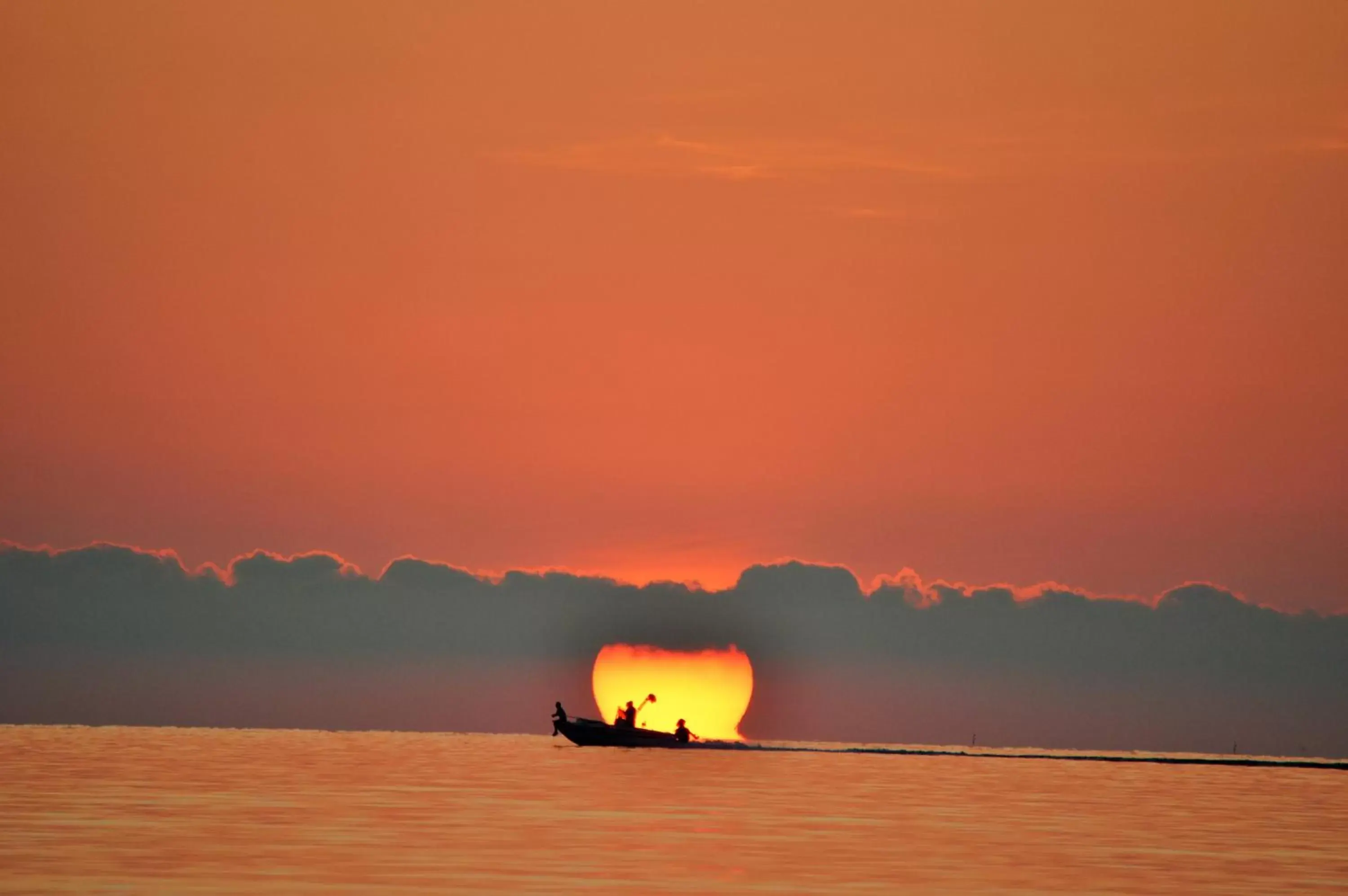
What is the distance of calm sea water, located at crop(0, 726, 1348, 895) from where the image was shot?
62312 mm

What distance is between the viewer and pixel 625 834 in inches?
3194

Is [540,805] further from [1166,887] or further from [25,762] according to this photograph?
[25,762]

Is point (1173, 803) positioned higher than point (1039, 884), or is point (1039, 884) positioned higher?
point (1173, 803)

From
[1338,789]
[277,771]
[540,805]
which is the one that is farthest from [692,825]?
[1338,789]

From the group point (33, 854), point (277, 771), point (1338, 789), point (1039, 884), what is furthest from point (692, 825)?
point (1338, 789)

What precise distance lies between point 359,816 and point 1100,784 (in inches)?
3292

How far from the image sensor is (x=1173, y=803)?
120500 millimetres

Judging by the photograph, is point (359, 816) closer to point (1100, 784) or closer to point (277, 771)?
point (277, 771)

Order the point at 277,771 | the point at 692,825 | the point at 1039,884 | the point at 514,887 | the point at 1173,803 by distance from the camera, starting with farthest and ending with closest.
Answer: the point at 277,771 → the point at 1173,803 → the point at 692,825 → the point at 1039,884 → the point at 514,887

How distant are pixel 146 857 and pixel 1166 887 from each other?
115 feet

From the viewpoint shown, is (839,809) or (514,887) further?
(839,809)

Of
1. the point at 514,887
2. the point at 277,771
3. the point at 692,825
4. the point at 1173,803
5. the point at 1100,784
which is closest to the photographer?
the point at 514,887

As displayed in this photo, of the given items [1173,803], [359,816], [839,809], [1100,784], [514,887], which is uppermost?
[1100,784]

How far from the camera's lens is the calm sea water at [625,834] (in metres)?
62.3
